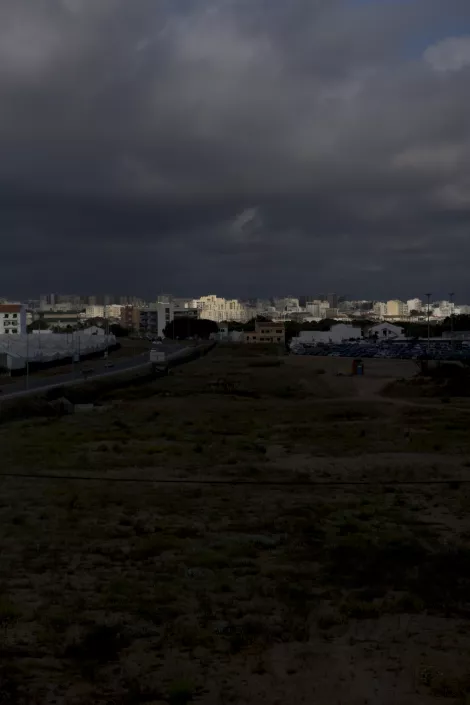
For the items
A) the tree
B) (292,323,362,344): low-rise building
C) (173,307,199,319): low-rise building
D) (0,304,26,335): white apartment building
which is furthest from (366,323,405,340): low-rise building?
(0,304,26,335): white apartment building

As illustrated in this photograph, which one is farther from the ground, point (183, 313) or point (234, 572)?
point (183, 313)

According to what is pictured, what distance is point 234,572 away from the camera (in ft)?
30.5

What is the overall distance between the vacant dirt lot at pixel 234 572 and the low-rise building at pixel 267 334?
100 metres

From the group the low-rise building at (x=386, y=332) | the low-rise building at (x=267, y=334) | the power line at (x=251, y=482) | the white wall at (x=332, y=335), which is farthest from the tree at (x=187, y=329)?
the power line at (x=251, y=482)

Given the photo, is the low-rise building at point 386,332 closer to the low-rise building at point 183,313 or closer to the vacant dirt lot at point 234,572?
the low-rise building at point 183,313

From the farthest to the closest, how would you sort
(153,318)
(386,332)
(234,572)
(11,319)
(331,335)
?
(153,318)
(386,332)
(331,335)
(11,319)
(234,572)

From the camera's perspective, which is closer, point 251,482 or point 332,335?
point 251,482

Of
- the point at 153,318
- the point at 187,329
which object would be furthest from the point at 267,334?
the point at 153,318

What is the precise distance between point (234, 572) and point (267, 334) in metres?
114

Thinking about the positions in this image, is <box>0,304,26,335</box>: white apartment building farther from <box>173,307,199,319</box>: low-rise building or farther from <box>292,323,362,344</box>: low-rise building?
<box>173,307,199,319</box>: low-rise building

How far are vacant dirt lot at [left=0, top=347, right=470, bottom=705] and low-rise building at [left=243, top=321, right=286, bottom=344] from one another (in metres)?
100

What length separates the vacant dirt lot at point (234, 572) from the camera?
6.28 meters

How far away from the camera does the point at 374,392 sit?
42.1 metres

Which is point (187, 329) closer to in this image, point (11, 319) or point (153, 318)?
point (11, 319)
